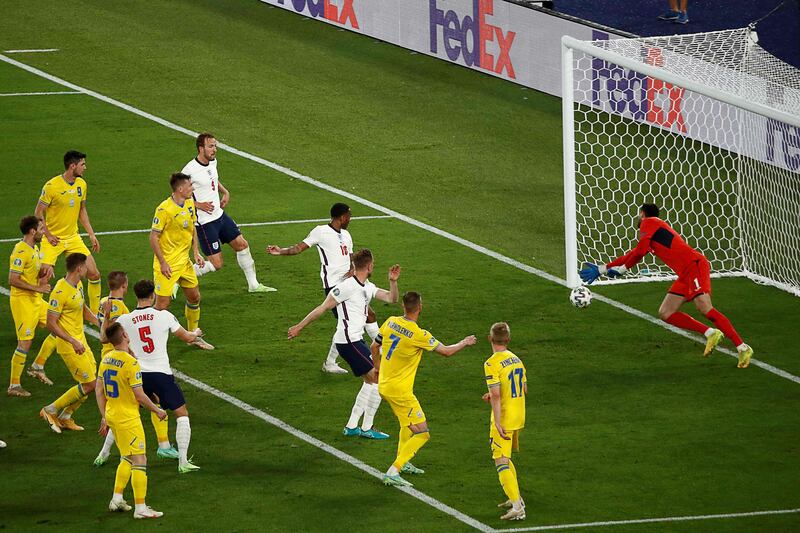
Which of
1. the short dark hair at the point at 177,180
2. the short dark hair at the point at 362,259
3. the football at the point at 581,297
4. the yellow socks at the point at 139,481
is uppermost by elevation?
the short dark hair at the point at 177,180

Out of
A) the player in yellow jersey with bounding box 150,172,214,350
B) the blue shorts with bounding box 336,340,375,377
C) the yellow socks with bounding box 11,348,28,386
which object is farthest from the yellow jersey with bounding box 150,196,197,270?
the blue shorts with bounding box 336,340,375,377

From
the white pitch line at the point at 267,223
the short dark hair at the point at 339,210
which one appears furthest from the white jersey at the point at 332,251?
the white pitch line at the point at 267,223

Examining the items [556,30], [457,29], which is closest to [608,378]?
[556,30]

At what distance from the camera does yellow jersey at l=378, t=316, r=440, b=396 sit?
12.8m

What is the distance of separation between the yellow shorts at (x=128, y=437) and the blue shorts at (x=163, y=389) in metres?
0.93

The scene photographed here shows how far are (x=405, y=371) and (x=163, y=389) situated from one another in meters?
2.23

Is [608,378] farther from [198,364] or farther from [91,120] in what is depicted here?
[91,120]

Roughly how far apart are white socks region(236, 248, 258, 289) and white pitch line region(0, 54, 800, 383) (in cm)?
350

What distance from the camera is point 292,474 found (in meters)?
13.4

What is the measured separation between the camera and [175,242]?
16.4m

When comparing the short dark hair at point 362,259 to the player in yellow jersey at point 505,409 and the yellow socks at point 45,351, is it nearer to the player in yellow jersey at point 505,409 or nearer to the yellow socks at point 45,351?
the player in yellow jersey at point 505,409

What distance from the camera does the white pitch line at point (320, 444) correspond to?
40.5 feet

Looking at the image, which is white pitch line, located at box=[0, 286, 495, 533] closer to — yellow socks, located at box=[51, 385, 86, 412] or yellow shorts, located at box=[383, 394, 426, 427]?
yellow shorts, located at box=[383, 394, 426, 427]

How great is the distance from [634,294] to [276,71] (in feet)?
40.4
